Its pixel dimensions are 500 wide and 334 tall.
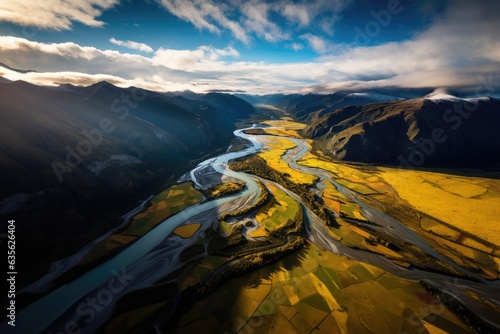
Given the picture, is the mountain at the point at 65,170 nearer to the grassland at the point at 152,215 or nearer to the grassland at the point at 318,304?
the grassland at the point at 152,215

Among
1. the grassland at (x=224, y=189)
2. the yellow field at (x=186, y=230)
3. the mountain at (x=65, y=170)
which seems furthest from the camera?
the grassland at (x=224, y=189)

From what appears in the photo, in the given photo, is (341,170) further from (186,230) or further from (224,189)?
(186,230)

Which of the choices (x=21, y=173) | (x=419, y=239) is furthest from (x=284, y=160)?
(x=21, y=173)

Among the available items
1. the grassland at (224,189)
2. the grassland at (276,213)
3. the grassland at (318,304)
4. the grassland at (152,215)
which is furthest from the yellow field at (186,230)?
the grassland at (318,304)

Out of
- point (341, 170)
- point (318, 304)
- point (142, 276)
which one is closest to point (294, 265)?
point (318, 304)

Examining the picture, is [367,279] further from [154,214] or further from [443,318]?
[154,214]
